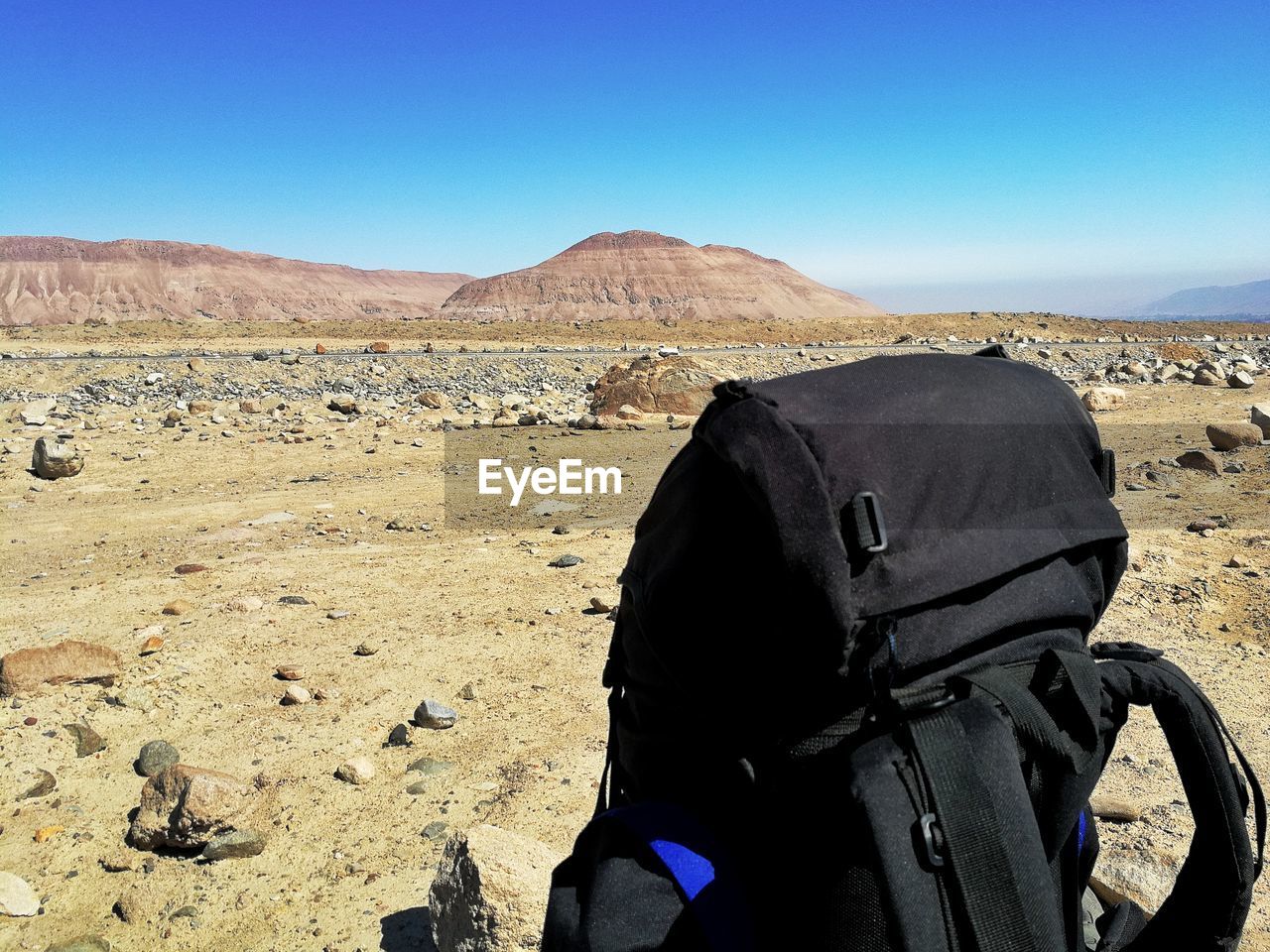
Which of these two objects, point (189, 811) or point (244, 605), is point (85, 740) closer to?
point (189, 811)

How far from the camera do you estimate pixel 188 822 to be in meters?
3.11

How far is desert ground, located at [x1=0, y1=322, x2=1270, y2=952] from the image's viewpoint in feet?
9.78

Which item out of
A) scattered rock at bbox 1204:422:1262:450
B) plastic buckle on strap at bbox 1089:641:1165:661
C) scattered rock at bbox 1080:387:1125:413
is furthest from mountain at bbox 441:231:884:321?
plastic buckle on strap at bbox 1089:641:1165:661

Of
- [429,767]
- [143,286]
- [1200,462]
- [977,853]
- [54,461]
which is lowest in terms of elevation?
[429,767]

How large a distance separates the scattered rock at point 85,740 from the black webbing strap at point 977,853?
392 centimetres

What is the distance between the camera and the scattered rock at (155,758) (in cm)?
364

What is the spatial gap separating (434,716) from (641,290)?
13223 centimetres

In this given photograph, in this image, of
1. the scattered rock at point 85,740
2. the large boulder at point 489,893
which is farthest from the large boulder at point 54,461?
the large boulder at point 489,893

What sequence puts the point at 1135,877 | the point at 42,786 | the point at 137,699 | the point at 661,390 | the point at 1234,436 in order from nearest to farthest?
the point at 1135,877
the point at 42,786
the point at 137,699
the point at 1234,436
the point at 661,390

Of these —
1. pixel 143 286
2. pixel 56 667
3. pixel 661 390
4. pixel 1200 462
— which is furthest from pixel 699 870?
pixel 143 286

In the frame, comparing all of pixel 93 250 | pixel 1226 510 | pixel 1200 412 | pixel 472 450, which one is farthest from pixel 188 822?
pixel 93 250

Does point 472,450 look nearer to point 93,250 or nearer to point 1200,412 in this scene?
point 1200,412

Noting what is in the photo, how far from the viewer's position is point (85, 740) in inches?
150

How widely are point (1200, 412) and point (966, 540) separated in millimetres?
15947
